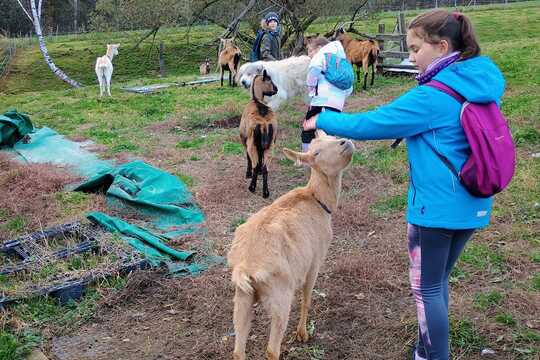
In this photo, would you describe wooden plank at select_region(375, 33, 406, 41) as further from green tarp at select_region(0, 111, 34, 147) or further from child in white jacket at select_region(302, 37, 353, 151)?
green tarp at select_region(0, 111, 34, 147)

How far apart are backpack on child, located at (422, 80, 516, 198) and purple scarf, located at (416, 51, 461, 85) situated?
9 cm

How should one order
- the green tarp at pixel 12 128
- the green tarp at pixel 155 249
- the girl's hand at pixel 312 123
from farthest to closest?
the green tarp at pixel 12 128, the green tarp at pixel 155 249, the girl's hand at pixel 312 123

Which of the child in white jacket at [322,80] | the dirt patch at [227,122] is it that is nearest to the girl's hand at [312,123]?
the child in white jacket at [322,80]

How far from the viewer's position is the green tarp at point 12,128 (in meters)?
9.35

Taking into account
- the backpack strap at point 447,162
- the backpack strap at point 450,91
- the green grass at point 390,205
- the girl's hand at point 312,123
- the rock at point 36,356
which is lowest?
the rock at point 36,356

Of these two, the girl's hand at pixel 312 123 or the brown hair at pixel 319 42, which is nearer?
the girl's hand at pixel 312 123

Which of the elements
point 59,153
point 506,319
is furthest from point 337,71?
point 59,153

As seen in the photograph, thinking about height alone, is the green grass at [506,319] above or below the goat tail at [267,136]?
below

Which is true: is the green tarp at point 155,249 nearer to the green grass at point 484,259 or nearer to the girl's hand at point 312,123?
the green grass at point 484,259

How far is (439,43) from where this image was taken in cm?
250

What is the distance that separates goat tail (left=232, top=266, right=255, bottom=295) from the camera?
293cm

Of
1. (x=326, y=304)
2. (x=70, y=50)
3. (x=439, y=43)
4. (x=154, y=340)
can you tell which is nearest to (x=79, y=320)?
(x=154, y=340)

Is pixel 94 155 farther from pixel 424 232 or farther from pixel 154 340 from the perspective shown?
pixel 424 232

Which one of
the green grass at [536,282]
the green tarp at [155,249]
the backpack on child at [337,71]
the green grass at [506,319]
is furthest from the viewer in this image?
the backpack on child at [337,71]
